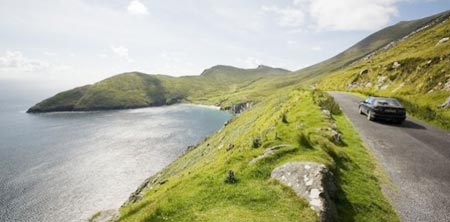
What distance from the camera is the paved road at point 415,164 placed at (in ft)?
44.1

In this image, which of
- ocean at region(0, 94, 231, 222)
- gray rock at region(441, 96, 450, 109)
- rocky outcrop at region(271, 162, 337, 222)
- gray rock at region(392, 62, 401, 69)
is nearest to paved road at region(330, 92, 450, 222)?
rocky outcrop at region(271, 162, 337, 222)

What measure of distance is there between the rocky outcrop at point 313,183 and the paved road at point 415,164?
3020 mm

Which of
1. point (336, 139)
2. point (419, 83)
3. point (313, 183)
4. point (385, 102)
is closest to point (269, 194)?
point (313, 183)

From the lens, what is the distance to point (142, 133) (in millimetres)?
154125

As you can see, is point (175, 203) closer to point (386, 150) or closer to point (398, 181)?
point (398, 181)

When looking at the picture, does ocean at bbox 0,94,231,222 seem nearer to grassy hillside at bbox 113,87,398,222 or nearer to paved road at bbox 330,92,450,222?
grassy hillside at bbox 113,87,398,222

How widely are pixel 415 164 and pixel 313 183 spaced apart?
9.70 m

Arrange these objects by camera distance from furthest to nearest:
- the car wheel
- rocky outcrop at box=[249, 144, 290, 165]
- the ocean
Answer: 1. the ocean
2. the car wheel
3. rocky outcrop at box=[249, 144, 290, 165]

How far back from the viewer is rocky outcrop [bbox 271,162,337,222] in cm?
1201

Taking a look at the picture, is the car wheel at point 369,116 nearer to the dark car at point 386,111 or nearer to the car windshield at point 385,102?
the dark car at point 386,111

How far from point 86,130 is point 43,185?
92.0 meters

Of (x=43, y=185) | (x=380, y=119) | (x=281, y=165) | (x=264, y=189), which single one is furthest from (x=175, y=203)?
(x=43, y=185)

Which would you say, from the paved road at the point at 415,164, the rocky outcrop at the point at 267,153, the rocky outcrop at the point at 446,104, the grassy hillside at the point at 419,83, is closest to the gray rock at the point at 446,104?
the rocky outcrop at the point at 446,104

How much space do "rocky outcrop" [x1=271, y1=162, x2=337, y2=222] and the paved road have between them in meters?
3.02
